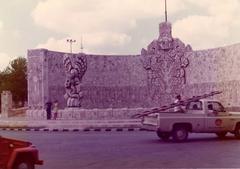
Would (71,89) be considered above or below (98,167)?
above

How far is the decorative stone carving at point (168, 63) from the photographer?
44.6 meters

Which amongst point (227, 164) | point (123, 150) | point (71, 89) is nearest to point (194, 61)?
point (71, 89)

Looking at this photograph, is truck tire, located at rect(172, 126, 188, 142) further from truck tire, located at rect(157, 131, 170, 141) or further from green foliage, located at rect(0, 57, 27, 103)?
green foliage, located at rect(0, 57, 27, 103)

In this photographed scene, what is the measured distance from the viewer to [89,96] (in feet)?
152

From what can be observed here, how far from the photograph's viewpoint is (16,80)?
265ft

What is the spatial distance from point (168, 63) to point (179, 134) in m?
25.5

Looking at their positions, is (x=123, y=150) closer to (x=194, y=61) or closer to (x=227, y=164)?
(x=227, y=164)

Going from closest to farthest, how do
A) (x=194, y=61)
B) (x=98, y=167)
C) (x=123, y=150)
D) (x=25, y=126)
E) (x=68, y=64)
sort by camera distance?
(x=98, y=167) < (x=123, y=150) < (x=25, y=126) < (x=68, y=64) < (x=194, y=61)

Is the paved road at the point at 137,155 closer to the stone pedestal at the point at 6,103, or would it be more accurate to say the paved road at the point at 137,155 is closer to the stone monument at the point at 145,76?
the stone monument at the point at 145,76

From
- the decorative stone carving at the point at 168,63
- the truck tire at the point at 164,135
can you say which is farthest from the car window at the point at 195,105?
the decorative stone carving at the point at 168,63

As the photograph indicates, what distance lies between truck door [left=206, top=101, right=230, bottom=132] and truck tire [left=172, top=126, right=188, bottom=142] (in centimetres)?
103

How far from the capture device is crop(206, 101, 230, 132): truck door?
65.9 feet

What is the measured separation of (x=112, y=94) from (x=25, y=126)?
1609cm

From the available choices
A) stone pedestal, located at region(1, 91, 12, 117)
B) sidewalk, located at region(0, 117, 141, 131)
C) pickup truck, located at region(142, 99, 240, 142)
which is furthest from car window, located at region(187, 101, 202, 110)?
stone pedestal, located at region(1, 91, 12, 117)
